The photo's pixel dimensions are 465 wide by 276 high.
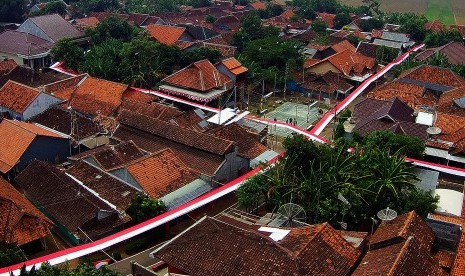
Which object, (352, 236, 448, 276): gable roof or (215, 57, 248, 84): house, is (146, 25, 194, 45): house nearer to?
(215, 57, 248, 84): house

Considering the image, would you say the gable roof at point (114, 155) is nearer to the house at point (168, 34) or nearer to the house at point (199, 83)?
the house at point (199, 83)

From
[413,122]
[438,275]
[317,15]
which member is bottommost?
[317,15]

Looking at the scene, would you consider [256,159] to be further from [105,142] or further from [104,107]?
[104,107]

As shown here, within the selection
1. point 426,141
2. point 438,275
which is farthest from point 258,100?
point 438,275

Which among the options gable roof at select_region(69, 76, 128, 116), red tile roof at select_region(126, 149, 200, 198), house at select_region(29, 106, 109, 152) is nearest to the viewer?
red tile roof at select_region(126, 149, 200, 198)

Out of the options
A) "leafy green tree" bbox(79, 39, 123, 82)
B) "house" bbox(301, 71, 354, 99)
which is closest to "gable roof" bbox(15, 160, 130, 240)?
"leafy green tree" bbox(79, 39, 123, 82)

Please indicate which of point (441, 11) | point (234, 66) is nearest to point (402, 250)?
point (234, 66)
